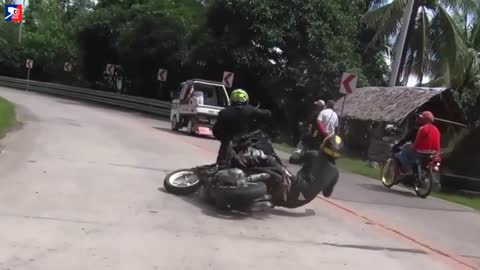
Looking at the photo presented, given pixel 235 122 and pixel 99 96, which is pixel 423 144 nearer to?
pixel 235 122

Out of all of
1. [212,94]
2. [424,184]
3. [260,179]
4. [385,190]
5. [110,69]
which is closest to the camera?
[260,179]

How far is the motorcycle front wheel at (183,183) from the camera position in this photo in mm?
10481

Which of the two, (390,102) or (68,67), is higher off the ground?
(390,102)

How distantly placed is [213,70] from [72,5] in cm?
4547

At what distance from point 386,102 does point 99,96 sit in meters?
22.2

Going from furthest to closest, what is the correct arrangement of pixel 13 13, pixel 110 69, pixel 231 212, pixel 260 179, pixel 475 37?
1. pixel 13 13
2. pixel 110 69
3. pixel 475 37
4. pixel 231 212
5. pixel 260 179

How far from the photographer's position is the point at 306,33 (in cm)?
3139

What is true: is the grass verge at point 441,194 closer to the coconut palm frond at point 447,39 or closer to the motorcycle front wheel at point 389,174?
the motorcycle front wheel at point 389,174

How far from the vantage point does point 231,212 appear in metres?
9.62

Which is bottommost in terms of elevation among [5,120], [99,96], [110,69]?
[99,96]

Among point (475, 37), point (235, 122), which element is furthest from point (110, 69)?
point (235, 122)

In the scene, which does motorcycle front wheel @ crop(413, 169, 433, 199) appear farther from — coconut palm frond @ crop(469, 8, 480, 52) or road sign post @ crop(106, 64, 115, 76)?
road sign post @ crop(106, 64, 115, 76)

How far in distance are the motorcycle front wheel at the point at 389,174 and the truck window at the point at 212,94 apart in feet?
35.0

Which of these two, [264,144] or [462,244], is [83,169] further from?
[462,244]
